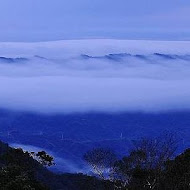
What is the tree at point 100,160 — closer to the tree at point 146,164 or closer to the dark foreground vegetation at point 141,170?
the dark foreground vegetation at point 141,170

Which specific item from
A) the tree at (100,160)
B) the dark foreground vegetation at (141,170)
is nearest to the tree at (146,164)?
the dark foreground vegetation at (141,170)

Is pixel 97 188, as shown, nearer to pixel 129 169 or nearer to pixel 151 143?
pixel 129 169

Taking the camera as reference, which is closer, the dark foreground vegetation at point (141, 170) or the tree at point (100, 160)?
the dark foreground vegetation at point (141, 170)

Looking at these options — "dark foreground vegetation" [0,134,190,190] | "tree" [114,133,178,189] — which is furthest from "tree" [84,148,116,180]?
"tree" [114,133,178,189]

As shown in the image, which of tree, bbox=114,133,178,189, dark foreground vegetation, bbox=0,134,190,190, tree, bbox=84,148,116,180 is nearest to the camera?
dark foreground vegetation, bbox=0,134,190,190

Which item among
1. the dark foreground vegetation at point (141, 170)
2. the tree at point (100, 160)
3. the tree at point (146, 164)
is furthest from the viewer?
the tree at point (100, 160)

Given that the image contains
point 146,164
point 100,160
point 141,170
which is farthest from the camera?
point 100,160

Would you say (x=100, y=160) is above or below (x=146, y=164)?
below

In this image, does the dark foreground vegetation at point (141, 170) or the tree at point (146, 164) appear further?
the tree at point (146, 164)

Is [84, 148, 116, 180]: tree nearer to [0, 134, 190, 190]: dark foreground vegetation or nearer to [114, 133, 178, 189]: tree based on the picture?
[0, 134, 190, 190]: dark foreground vegetation

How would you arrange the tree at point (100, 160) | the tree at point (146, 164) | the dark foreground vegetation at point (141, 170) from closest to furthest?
the dark foreground vegetation at point (141, 170), the tree at point (146, 164), the tree at point (100, 160)

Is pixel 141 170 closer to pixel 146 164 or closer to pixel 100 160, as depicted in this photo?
pixel 146 164

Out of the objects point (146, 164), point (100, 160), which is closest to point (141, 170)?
point (146, 164)
